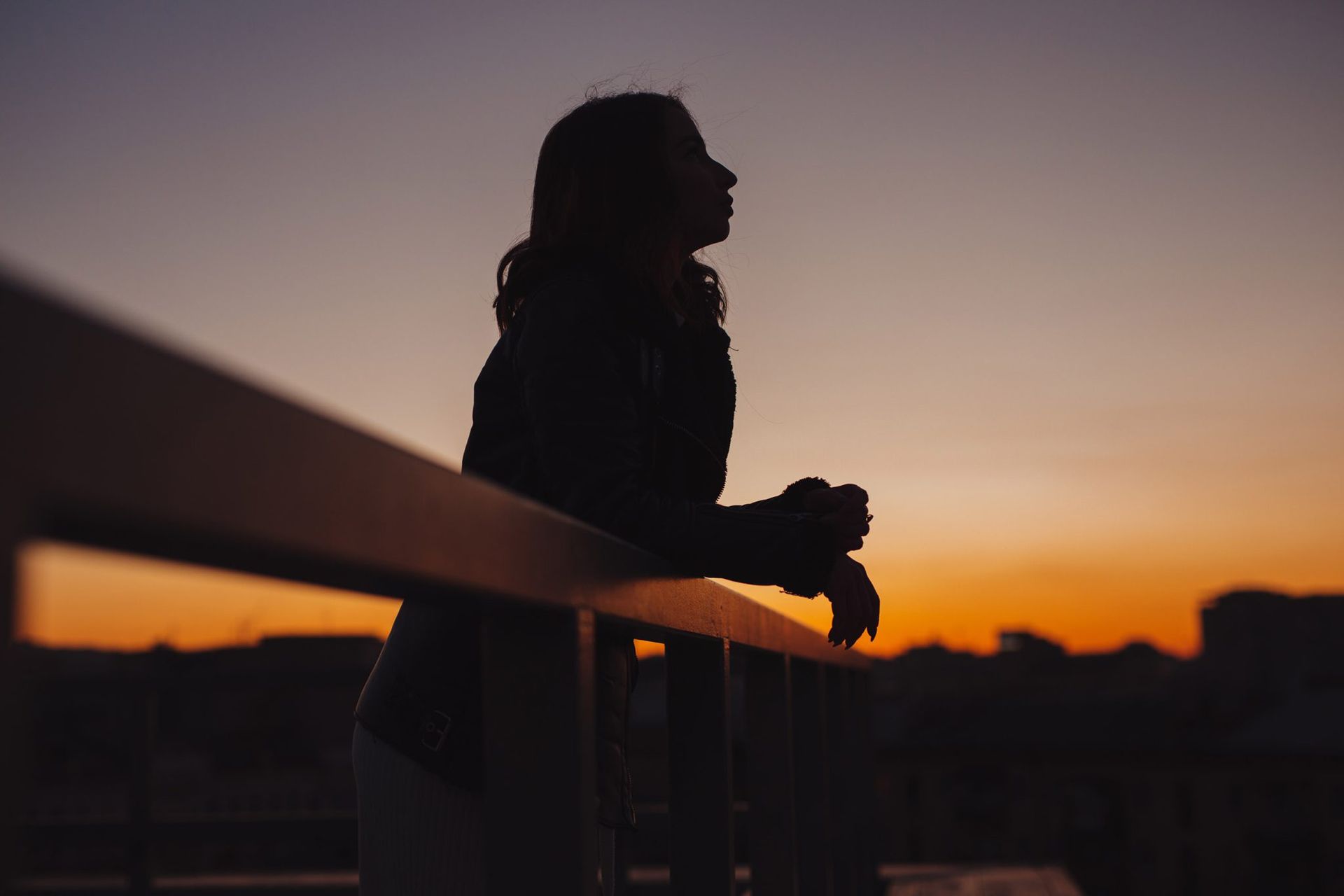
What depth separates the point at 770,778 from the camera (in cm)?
166

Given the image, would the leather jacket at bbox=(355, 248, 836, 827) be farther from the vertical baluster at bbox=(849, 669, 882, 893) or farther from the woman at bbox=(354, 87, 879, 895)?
the vertical baluster at bbox=(849, 669, 882, 893)

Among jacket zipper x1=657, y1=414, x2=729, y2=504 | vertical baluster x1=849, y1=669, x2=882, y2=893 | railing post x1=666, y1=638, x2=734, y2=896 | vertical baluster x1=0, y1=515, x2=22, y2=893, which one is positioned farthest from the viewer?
vertical baluster x1=849, y1=669, x2=882, y2=893

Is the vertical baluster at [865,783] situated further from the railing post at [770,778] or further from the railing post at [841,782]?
the railing post at [770,778]

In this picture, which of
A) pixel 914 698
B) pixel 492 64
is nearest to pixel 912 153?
pixel 492 64

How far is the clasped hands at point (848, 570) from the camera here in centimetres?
133

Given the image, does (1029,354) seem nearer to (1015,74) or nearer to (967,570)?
(1015,74)

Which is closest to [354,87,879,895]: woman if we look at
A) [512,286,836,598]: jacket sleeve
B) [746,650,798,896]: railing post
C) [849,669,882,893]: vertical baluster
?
[512,286,836,598]: jacket sleeve

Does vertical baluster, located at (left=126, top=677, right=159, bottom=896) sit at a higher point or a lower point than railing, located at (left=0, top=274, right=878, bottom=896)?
lower

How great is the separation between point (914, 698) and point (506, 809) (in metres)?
27.9

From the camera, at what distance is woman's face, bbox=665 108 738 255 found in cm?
148

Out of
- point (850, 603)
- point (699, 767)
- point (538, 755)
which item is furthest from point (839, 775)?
point (538, 755)

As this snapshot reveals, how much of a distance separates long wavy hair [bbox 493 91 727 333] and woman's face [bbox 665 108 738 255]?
0.5 inches

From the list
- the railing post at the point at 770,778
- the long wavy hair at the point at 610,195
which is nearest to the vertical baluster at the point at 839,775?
the railing post at the point at 770,778

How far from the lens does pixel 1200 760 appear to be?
46.8 feet
